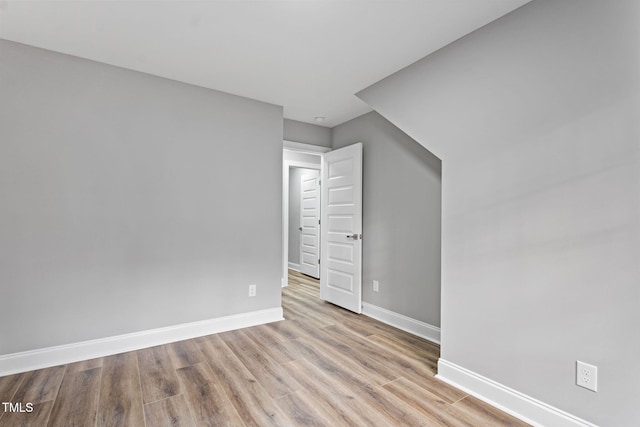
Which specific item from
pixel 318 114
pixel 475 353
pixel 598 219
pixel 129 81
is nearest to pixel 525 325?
pixel 475 353

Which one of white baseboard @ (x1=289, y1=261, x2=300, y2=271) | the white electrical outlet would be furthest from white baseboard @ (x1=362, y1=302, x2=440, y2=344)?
white baseboard @ (x1=289, y1=261, x2=300, y2=271)

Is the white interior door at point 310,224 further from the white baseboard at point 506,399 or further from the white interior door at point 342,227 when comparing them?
the white baseboard at point 506,399

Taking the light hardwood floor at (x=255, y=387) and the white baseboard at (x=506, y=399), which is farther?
the light hardwood floor at (x=255, y=387)

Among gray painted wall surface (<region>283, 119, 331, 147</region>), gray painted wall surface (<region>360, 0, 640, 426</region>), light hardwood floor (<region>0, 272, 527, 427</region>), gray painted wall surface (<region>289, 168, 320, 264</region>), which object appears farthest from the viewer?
gray painted wall surface (<region>289, 168, 320, 264</region>)

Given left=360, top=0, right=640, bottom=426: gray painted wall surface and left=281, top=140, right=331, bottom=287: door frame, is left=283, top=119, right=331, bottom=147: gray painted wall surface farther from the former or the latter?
left=360, top=0, right=640, bottom=426: gray painted wall surface

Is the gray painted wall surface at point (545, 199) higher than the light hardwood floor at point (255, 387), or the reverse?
the gray painted wall surface at point (545, 199)

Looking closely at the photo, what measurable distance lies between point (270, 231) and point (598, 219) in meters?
2.79

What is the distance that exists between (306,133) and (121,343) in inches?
124

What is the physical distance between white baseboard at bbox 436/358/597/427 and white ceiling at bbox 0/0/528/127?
7.75ft

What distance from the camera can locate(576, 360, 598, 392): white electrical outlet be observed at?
1568 mm

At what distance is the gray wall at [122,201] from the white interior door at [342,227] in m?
0.96

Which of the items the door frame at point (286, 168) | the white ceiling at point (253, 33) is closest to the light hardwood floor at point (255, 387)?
the door frame at point (286, 168)

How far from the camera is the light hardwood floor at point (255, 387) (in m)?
1.81

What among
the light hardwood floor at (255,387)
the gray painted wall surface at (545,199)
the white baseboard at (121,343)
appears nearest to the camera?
the gray painted wall surface at (545,199)
